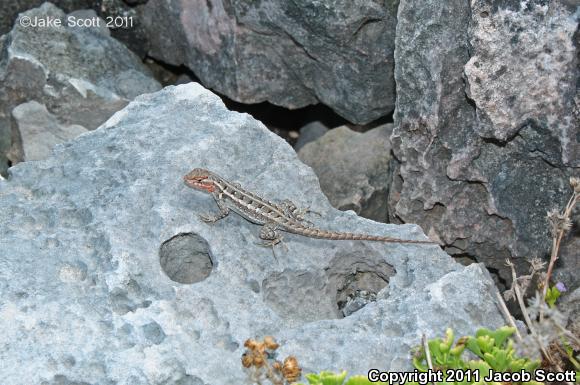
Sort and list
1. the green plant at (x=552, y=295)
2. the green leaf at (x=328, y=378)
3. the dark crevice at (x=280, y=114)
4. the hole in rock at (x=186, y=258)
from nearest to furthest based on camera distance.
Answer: the green leaf at (x=328, y=378) → the green plant at (x=552, y=295) → the hole in rock at (x=186, y=258) → the dark crevice at (x=280, y=114)

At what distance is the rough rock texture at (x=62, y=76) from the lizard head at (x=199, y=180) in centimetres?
264

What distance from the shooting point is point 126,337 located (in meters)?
5.32

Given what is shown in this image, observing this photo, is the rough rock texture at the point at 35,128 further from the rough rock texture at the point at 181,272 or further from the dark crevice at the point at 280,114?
the rough rock texture at the point at 181,272

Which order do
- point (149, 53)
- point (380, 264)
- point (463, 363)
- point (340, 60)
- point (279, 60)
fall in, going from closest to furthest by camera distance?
point (463, 363)
point (380, 264)
point (340, 60)
point (279, 60)
point (149, 53)

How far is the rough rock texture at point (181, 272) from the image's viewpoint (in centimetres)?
530

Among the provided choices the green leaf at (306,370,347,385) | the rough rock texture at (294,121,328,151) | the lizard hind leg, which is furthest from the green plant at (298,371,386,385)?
the rough rock texture at (294,121,328,151)

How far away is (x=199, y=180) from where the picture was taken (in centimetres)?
617

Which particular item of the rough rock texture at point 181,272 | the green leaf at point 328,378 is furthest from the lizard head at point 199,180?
the green leaf at point 328,378

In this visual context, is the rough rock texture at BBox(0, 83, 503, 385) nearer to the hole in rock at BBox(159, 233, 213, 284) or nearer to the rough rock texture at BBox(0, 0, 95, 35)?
the hole in rock at BBox(159, 233, 213, 284)

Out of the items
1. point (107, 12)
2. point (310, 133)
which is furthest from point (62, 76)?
point (310, 133)

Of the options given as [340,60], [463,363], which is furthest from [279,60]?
[463,363]

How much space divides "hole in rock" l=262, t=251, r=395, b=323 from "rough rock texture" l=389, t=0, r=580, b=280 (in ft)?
3.38

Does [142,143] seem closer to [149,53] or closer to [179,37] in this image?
[179,37]

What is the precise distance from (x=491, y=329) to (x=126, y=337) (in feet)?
7.22
